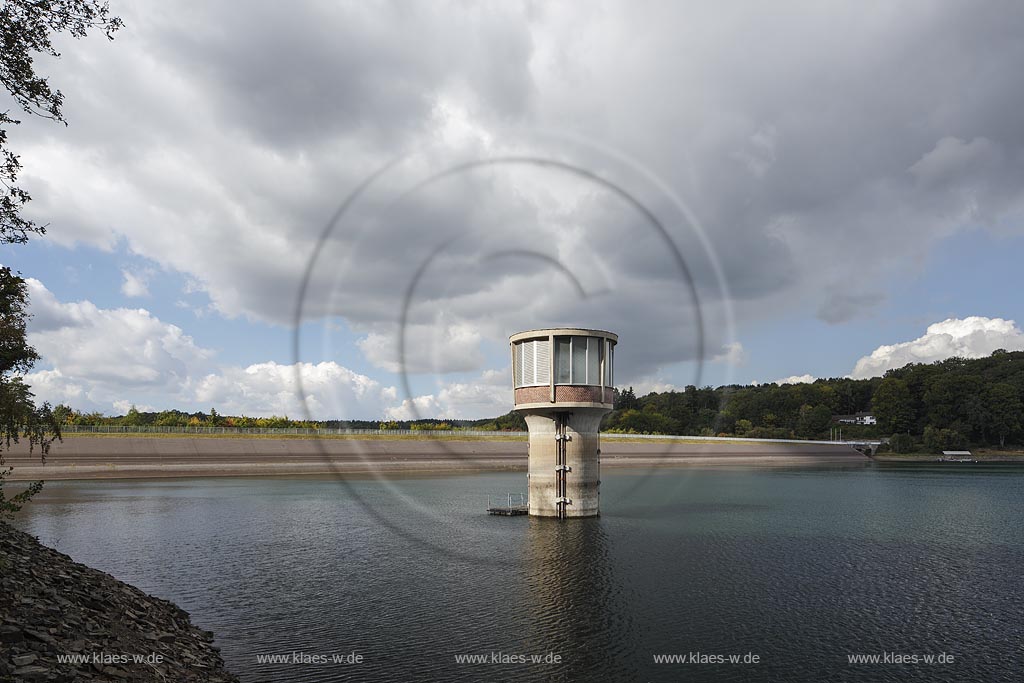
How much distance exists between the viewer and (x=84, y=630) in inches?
830

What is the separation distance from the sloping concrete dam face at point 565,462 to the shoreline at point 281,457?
7502 cm

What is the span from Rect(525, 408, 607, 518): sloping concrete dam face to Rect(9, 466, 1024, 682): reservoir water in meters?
2.09

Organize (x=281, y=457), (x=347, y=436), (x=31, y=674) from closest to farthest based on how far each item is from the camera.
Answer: (x=31, y=674) < (x=281, y=457) < (x=347, y=436)

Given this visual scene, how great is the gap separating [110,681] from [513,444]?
154752 mm

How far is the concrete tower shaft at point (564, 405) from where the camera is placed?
59.0 meters

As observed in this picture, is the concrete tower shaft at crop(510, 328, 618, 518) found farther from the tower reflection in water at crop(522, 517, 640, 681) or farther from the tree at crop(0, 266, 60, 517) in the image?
the tree at crop(0, 266, 60, 517)

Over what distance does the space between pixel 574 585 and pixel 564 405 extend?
2328 centimetres

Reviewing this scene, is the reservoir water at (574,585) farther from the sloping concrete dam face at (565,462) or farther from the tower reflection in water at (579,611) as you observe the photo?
the sloping concrete dam face at (565,462)

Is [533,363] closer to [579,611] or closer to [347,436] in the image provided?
[579,611]

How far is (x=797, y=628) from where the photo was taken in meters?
29.2

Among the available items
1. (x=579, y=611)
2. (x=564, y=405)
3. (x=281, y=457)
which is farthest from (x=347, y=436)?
(x=579, y=611)

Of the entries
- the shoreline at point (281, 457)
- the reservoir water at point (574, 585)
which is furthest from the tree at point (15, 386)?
the shoreline at point (281, 457)

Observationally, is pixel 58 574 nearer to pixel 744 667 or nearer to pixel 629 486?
pixel 744 667

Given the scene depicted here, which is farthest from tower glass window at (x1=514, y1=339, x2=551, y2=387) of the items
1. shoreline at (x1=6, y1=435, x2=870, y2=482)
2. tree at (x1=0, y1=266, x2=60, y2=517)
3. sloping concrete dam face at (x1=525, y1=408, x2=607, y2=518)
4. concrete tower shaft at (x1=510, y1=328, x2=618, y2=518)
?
shoreline at (x1=6, y1=435, x2=870, y2=482)
